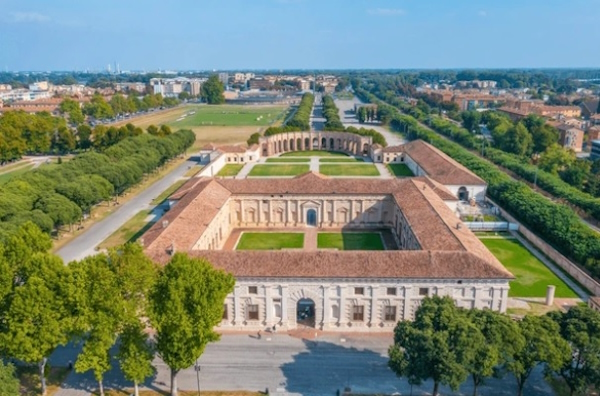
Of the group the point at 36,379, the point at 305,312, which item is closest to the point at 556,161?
the point at 305,312

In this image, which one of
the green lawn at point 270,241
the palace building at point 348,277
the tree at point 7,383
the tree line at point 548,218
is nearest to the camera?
the tree at point 7,383

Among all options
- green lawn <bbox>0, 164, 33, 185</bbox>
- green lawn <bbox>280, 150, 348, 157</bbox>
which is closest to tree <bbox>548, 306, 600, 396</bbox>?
green lawn <bbox>0, 164, 33, 185</bbox>

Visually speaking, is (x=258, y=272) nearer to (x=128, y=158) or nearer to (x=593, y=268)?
(x=593, y=268)

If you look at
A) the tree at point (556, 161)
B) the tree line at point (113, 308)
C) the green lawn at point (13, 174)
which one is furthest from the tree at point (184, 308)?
the tree at point (556, 161)

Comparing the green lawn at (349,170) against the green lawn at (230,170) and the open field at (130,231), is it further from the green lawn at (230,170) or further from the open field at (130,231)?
the open field at (130,231)

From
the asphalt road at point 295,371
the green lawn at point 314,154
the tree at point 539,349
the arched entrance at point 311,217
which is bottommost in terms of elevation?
the asphalt road at point 295,371
